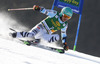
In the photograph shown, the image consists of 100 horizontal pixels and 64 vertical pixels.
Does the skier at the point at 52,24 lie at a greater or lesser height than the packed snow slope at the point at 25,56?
greater

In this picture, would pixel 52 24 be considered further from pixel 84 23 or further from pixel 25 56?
pixel 84 23

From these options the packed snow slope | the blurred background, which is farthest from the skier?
the blurred background

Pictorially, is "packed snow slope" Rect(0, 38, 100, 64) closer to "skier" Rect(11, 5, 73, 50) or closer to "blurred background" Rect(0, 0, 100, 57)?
"skier" Rect(11, 5, 73, 50)

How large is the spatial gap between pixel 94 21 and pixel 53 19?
9.97 ft

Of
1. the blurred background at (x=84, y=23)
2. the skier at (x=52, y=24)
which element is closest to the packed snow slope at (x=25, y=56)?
the skier at (x=52, y=24)

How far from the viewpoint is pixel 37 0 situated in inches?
267

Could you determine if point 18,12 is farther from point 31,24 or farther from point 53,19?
point 53,19

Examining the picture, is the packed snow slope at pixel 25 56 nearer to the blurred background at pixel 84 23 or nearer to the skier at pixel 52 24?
the skier at pixel 52 24

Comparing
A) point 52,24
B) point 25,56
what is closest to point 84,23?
point 52,24

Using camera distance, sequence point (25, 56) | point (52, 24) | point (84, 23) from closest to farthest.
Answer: point (25, 56)
point (52, 24)
point (84, 23)

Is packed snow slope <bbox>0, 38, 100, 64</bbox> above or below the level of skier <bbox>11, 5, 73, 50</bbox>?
below

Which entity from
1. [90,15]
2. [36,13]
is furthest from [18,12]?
[90,15]

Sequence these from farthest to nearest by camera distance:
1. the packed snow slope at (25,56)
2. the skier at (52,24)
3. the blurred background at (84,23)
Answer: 1. the blurred background at (84,23)
2. the skier at (52,24)
3. the packed snow slope at (25,56)

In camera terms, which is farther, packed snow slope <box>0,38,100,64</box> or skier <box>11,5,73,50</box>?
skier <box>11,5,73,50</box>
